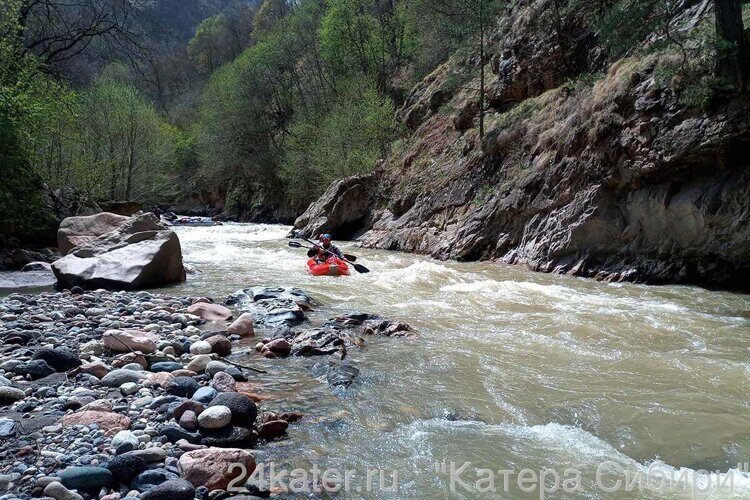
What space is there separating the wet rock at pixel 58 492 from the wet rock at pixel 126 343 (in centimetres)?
242

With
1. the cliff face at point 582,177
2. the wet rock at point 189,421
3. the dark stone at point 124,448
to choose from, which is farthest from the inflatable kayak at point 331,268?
the dark stone at point 124,448

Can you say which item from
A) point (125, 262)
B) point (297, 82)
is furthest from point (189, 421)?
point (297, 82)

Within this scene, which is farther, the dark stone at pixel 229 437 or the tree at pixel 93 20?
the tree at pixel 93 20

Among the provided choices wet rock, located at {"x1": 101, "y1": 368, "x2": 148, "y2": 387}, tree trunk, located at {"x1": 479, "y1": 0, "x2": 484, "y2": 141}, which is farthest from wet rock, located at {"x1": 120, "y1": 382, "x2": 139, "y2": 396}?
tree trunk, located at {"x1": 479, "y1": 0, "x2": 484, "y2": 141}

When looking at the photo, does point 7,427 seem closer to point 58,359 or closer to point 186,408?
point 186,408

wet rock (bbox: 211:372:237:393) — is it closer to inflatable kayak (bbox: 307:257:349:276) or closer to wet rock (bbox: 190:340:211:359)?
wet rock (bbox: 190:340:211:359)

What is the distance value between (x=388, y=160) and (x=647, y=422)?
20.3m

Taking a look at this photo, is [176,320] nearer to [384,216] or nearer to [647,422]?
[647,422]

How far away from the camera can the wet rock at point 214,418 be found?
10.4 feet

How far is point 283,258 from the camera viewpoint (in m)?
14.5

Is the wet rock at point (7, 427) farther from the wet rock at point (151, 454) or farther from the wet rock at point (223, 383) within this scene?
the wet rock at point (223, 383)

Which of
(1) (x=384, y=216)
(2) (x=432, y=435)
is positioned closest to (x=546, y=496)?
(2) (x=432, y=435)

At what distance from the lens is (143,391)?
3.68 m

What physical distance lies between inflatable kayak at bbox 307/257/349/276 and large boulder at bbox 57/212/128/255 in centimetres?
464
